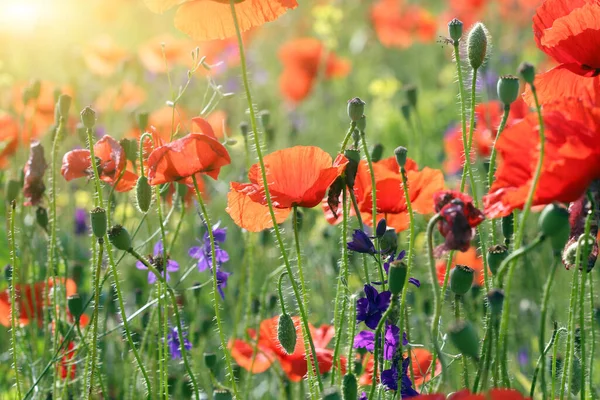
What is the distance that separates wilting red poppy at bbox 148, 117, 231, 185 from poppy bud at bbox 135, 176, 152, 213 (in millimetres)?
15

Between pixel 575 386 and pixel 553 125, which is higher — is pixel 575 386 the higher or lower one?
the lower one

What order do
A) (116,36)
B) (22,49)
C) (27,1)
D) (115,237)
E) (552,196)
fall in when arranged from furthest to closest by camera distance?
1. (116,36)
2. (22,49)
3. (27,1)
4. (115,237)
5. (552,196)

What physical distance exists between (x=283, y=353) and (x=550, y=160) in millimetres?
894

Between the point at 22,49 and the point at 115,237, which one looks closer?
the point at 115,237

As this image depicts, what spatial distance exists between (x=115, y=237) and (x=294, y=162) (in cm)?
30

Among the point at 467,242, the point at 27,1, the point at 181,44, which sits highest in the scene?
the point at 27,1

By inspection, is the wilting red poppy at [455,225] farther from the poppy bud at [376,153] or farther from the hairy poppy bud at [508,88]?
the poppy bud at [376,153]

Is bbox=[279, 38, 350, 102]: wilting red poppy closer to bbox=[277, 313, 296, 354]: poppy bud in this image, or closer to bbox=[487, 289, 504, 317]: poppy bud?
bbox=[277, 313, 296, 354]: poppy bud

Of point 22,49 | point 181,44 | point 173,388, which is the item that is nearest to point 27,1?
point 22,49

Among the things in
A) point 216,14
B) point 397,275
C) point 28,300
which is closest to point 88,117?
point 216,14

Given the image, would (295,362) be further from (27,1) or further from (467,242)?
(27,1)

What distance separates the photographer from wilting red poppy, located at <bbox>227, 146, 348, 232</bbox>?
54.0 inches

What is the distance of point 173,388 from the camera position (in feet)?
6.79

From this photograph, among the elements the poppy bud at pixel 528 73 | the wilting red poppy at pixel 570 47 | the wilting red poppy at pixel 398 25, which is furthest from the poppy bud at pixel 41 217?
the wilting red poppy at pixel 398 25
